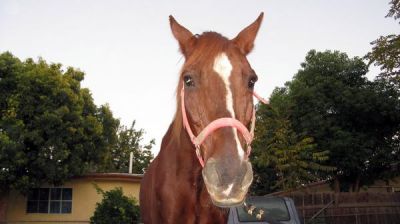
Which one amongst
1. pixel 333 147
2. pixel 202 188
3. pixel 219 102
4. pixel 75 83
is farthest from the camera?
pixel 333 147

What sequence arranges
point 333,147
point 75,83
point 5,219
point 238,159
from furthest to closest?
point 333,147
point 75,83
point 5,219
point 238,159

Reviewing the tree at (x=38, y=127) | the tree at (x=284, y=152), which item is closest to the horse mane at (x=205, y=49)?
the tree at (x=284, y=152)

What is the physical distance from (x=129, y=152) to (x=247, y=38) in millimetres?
37699

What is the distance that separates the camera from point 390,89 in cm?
2756

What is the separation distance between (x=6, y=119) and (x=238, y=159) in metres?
18.9

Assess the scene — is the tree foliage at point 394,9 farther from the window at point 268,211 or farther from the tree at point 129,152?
the tree at point 129,152

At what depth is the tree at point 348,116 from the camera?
26.6 m

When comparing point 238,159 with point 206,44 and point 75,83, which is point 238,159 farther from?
point 75,83

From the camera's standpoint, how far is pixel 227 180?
7.09 ft

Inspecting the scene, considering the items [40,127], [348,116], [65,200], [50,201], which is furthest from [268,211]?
[348,116]

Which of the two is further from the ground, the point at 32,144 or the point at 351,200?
the point at 32,144

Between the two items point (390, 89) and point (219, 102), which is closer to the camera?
point (219, 102)

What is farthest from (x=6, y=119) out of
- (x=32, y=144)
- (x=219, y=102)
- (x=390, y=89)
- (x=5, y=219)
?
(x=390, y=89)

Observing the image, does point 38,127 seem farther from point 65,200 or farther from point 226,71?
point 226,71
